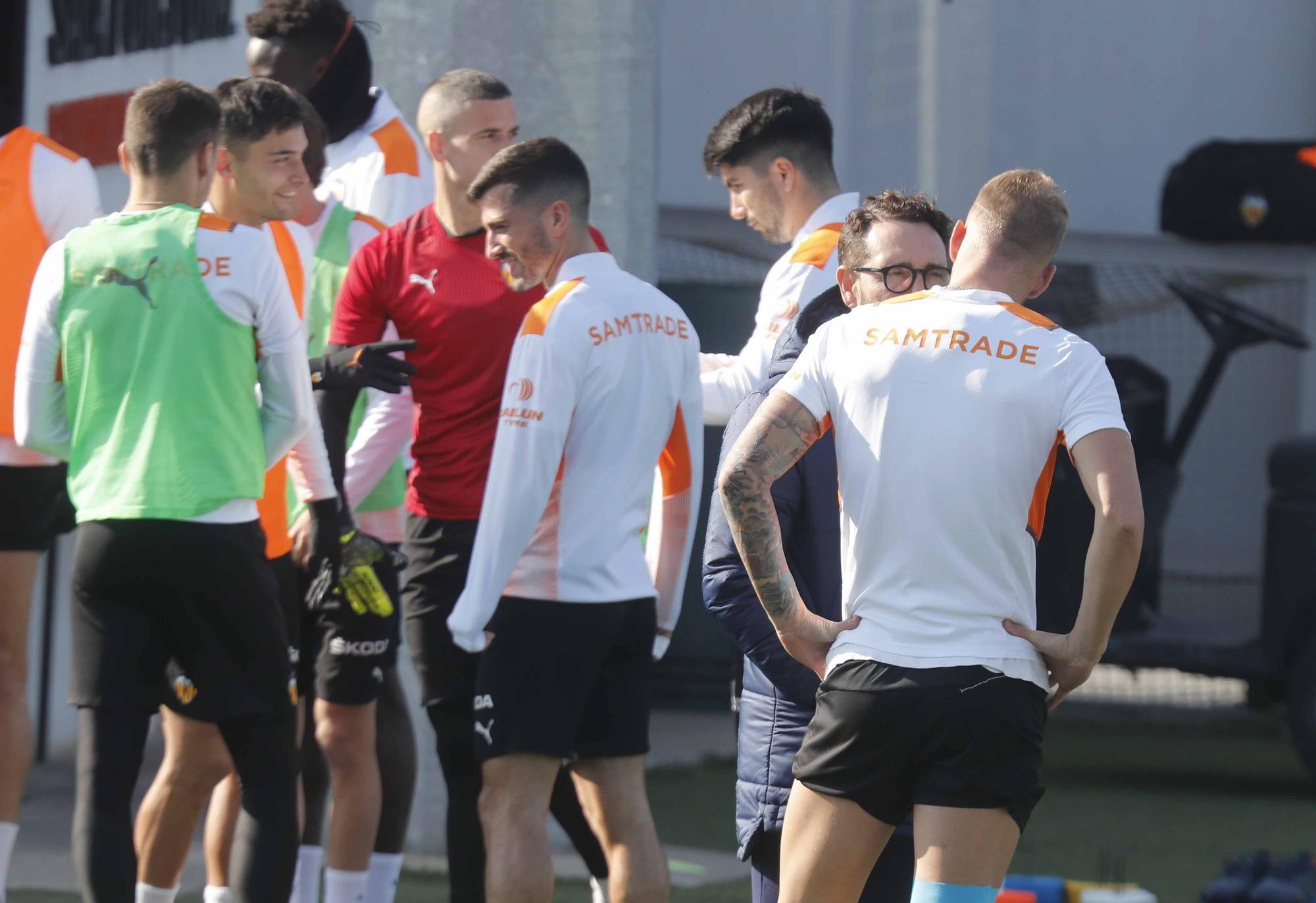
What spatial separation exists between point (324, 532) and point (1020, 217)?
1898 millimetres

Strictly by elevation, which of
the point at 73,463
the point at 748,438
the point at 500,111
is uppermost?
the point at 500,111

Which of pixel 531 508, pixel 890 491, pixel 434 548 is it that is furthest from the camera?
pixel 434 548

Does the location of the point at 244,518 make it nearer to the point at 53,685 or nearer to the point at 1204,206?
the point at 53,685

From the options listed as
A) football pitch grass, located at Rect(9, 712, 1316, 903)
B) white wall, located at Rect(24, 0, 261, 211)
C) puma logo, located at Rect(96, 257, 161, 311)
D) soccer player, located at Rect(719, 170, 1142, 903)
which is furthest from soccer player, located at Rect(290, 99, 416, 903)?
white wall, located at Rect(24, 0, 261, 211)

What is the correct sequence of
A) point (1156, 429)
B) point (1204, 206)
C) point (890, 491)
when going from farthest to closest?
point (1204, 206), point (1156, 429), point (890, 491)

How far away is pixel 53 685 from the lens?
8.09m

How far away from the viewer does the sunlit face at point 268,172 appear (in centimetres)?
437

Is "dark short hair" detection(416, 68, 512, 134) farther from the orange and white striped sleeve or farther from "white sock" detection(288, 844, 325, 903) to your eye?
"white sock" detection(288, 844, 325, 903)

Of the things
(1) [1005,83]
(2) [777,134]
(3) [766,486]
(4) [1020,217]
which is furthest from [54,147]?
(1) [1005,83]

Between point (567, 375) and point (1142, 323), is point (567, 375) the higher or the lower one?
the higher one

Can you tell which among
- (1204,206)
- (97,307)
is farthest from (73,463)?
(1204,206)

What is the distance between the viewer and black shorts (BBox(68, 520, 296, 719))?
396 centimetres

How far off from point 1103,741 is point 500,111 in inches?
244

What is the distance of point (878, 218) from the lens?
3566mm
